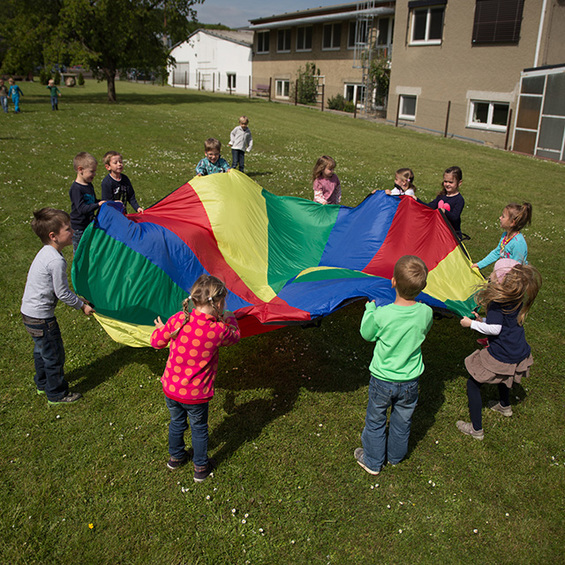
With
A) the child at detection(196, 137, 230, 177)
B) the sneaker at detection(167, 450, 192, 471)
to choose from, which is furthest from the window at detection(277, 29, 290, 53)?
the sneaker at detection(167, 450, 192, 471)

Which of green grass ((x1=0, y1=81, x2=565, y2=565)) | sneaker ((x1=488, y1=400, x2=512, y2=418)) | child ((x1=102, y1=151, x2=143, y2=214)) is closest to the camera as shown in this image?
green grass ((x1=0, y1=81, x2=565, y2=565))

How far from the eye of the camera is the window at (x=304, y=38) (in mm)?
37375

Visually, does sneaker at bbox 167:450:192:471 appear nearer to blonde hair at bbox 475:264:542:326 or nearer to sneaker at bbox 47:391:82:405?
sneaker at bbox 47:391:82:405

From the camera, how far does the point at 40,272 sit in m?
4.44

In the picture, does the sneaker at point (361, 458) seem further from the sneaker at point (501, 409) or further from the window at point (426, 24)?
the window at point (426, 24)

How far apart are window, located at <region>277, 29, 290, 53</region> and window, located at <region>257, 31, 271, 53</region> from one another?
1.82 metres

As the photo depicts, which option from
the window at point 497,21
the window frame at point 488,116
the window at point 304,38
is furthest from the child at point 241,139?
the window at point 304,38

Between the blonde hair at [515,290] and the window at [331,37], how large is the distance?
3486 cm

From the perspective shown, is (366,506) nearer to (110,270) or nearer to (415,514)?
(415,514)

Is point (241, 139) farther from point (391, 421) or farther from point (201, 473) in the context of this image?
point (201, 473)

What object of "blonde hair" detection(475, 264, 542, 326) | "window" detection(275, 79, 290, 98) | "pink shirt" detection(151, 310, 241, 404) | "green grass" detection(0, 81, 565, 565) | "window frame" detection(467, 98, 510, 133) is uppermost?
"window" detection(275, 79, 290, 98)

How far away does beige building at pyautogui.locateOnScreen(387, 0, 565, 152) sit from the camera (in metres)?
21.5

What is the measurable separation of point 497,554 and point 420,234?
351 centimetres

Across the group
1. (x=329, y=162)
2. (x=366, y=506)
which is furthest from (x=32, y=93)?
(x=366, y=506)
